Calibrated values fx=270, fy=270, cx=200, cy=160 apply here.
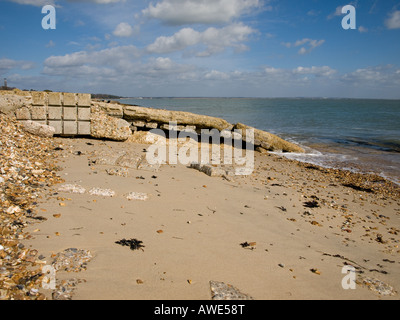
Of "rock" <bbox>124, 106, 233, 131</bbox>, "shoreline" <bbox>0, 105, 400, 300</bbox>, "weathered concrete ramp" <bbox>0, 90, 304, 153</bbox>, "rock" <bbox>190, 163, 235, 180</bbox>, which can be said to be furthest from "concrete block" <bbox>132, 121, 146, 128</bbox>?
"rock" <bbox>190, 163, 235, 180</bbox>

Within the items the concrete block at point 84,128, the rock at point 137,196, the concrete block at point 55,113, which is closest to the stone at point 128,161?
the rock at point 137,196

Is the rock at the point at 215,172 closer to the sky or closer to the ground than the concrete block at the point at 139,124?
closer to the ground

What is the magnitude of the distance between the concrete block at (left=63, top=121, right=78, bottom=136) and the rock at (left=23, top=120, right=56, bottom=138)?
74 centimetres

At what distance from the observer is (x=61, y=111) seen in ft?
31.1

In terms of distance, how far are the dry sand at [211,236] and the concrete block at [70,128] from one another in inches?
108

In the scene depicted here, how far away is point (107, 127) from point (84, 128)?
31.6 inches

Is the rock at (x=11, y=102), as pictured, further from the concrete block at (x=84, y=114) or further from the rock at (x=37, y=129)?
the concrete block at (x=84, y=114)

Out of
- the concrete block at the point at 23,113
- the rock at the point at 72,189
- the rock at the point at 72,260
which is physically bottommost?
the rock at the point at 72,260

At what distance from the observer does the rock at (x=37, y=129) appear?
8.42 meters

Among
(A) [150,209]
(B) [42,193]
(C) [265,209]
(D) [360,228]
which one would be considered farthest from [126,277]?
(D) [360,228]

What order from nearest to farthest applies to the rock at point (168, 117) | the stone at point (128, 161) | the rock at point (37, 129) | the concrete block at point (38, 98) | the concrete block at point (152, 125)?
the stone at point (128, 161) < the rock at point (37, 129) < the concrete block at point (38, 98) < the rock at point (168, 117) < the concrete block at point (152, 125)

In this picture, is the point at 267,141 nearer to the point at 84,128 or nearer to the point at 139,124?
the point at 139,124

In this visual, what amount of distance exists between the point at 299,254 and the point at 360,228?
2.27m

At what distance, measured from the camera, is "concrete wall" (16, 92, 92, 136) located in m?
9.09
